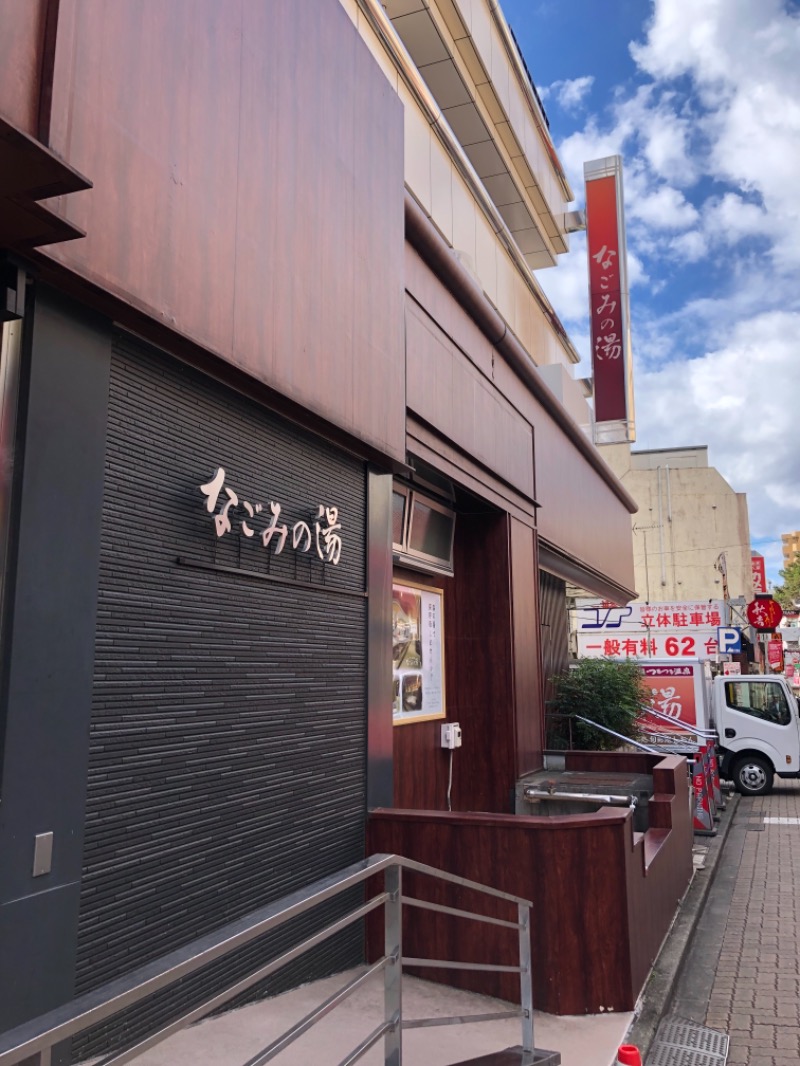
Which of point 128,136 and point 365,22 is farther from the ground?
point 365,22

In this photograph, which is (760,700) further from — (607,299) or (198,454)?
(198,454)

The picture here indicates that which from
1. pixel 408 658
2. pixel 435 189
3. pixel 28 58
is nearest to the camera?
pixel 28 58

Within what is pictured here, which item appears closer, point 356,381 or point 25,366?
point 25,366

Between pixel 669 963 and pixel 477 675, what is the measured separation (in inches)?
142

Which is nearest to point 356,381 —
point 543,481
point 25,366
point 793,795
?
point 25,366

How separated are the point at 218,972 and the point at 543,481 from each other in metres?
7.97

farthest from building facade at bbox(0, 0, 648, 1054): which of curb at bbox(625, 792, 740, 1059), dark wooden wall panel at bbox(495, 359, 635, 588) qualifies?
dark wooden wall panel at bbox(495, 359, 635, 588)

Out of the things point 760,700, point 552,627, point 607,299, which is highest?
point 607,299

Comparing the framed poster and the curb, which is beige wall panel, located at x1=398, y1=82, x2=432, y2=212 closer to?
the framed poster

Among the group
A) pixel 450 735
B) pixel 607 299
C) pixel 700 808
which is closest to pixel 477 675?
pixel 450 735

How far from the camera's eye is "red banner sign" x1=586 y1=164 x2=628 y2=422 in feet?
47.5

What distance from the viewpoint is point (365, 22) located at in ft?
25.2

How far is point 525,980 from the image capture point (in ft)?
13.6

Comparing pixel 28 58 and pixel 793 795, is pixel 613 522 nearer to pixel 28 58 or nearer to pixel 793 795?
pixel 793 795
